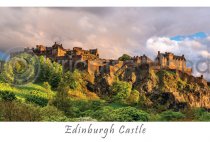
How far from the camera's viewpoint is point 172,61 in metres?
20.3

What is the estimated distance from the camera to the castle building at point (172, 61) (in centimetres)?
1992

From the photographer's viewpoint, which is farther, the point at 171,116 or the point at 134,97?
the point at 134,97

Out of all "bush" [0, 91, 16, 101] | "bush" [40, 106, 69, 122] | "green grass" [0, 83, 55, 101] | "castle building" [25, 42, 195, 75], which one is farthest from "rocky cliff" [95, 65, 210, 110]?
"bush" [0, 91, 16, 101]

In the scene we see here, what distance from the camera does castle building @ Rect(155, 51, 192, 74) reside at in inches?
784

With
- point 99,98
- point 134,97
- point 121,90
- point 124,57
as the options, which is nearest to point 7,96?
point 99,98

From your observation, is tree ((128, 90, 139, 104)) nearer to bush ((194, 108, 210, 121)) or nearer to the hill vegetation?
the hill vegetation

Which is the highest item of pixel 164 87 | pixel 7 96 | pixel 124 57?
pixel 124 57

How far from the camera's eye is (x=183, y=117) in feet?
60.9

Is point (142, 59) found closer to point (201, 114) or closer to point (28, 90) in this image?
point (201, 114)

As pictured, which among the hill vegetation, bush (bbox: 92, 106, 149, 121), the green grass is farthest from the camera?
the green grass
